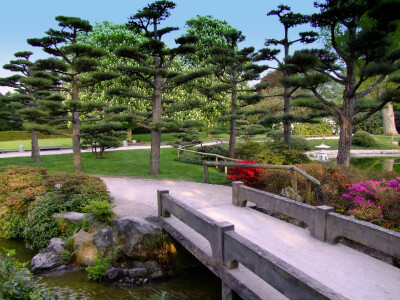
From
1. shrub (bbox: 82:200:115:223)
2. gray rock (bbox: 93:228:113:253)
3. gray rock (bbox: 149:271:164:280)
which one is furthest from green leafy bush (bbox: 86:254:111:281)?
gray rock (bbox: 149:271:164:280)

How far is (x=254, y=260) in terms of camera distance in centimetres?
340

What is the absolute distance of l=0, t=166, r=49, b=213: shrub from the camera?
7926 millimetres

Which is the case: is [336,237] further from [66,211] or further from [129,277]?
[66,211]

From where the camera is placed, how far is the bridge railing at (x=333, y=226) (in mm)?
3916

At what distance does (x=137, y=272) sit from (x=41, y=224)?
3005 mm

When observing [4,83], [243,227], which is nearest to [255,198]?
[243,227]

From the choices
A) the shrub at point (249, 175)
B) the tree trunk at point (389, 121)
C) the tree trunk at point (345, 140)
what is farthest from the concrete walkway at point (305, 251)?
the tree trunk at point (389, 121)

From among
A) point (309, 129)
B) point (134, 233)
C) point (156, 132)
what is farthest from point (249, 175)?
point (309, 129)

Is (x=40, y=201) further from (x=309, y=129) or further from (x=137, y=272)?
(x=309, y=129)

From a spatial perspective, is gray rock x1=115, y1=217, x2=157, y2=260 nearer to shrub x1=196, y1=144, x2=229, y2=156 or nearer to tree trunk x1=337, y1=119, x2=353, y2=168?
tree trunk x1=337, y1=119, x2=353, y2=168

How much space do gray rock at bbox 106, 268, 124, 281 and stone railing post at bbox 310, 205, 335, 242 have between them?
11.9 feet

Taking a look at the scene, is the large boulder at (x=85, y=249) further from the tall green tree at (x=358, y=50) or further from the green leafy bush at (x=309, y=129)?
the green leafy bush at (x=309, y=129)

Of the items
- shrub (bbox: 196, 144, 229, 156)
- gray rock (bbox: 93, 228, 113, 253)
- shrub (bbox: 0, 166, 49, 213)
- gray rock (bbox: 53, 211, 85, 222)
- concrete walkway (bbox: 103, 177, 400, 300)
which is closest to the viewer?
concrete walkway (bbox: 103, 177, 400, 300)

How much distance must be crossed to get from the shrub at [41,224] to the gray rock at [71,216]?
165 mm
